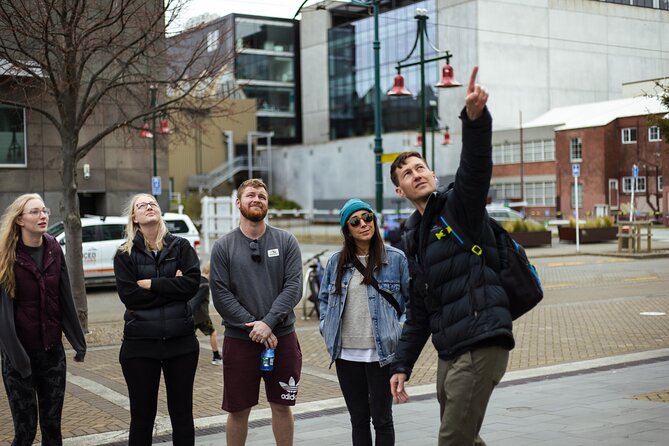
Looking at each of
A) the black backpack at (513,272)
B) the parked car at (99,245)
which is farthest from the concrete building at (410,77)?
the black backpack at (513,272)

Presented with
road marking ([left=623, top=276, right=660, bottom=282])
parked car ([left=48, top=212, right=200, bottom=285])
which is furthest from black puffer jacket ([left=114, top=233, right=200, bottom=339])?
road marking ([left=623, top=276, right=660, bottom=282])

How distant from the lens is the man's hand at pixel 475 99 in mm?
3834

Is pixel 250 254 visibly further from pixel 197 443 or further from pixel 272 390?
pixel 197 443

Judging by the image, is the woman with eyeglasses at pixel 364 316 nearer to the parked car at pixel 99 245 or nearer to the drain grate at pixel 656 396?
the drain grate at pixel 656 396

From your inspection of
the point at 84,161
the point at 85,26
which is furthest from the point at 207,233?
the point at 85,26

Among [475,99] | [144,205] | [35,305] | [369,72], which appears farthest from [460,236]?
[369,72]

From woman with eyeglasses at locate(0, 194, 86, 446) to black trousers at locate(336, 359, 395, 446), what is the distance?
76.5 inches

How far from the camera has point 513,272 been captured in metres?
4.25

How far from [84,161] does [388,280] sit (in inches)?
965

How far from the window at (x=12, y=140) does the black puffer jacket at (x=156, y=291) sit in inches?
883

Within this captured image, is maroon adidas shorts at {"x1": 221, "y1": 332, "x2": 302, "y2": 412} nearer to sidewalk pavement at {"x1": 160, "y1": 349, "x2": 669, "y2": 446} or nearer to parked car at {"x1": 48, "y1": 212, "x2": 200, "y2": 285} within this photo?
sidewalk pavement at {"x1": 160, "y1": 349, "x2": 669, "y2": 446}

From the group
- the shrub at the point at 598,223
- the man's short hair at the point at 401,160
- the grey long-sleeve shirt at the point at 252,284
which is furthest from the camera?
the shrub at the point at 598,223

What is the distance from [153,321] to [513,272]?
263 cm

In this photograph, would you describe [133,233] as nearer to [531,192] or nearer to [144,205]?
[144,205]
